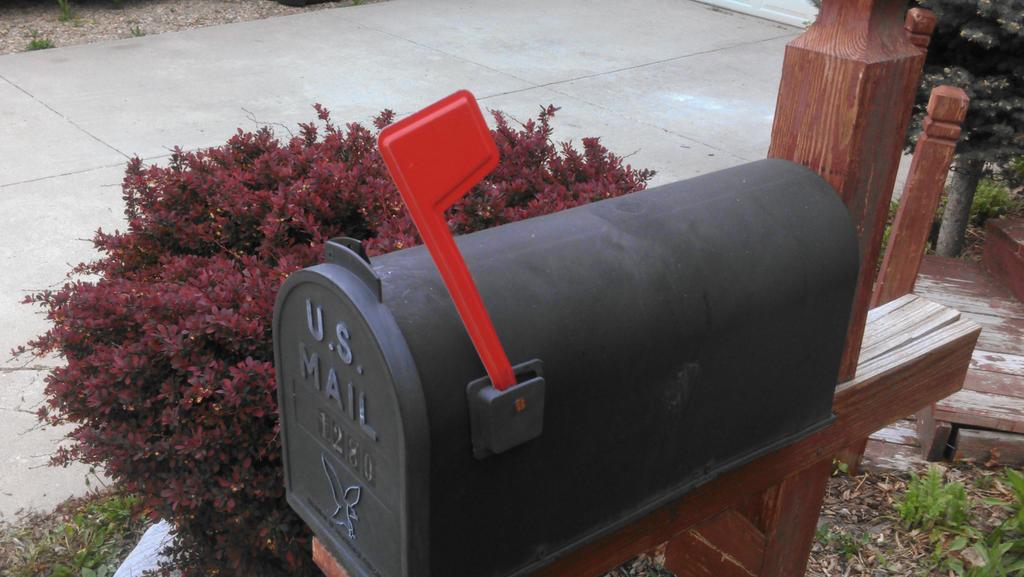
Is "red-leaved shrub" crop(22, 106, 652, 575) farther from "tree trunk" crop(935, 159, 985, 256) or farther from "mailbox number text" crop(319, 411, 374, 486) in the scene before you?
"tree trunk" crop(935, 159, 985, 256)

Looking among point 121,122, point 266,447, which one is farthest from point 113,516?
point 121,122

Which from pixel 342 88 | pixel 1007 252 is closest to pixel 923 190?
pixel 1007 252

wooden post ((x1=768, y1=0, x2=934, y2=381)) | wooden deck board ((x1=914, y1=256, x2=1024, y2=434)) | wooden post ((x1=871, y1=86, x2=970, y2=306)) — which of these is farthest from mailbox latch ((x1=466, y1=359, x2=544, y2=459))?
wooden deck board ((x1=914, y1=256, x2=1024, y2=434))

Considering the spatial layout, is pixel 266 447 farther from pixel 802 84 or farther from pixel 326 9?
pixel 326 9

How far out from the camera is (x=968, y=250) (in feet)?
14.4

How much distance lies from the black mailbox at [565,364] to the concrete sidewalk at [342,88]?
2392 millimetres

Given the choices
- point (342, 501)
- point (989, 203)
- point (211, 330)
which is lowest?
point (989, 203)

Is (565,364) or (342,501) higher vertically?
(565,364)

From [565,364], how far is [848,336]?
68 centimetres

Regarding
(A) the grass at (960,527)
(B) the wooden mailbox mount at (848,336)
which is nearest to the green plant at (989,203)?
(A) the grass at (960,527)

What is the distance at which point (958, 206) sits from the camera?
4.16 metres

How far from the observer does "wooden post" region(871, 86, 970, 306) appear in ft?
8.36

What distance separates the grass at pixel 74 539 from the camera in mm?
2453

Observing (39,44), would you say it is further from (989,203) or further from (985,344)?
(985,344)
